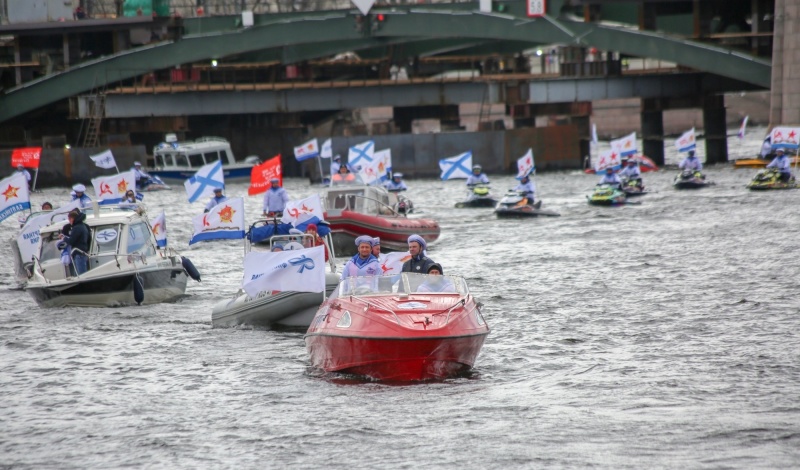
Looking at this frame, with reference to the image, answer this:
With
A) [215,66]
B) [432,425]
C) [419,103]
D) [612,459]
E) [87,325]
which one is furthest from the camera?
[215,66]

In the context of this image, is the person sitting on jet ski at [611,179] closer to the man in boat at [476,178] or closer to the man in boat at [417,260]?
the man in boat at [476,178]

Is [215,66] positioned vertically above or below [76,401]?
above

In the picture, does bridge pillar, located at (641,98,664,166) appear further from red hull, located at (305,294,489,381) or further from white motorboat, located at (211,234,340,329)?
red hull, located at (305,294,489,381)

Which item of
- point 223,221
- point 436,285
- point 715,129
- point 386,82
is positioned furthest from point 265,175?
point 715,129

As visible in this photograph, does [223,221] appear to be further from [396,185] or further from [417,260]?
[396,185]

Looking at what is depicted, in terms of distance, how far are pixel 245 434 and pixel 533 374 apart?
4806mm

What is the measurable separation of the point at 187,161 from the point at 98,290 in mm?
45506

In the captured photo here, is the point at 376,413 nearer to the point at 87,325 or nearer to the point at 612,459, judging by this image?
the point at 612,459

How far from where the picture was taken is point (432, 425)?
50.0 feet

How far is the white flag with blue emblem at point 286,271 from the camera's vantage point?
19906mm

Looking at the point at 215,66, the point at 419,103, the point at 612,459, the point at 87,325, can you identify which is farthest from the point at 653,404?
the point at 215,66

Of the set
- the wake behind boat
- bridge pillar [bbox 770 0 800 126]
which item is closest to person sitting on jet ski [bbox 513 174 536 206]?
the wake behind boat

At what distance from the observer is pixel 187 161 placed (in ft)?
229

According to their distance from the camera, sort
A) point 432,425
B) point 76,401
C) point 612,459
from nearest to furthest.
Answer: point 612,459, point 432,425, point 76,401
